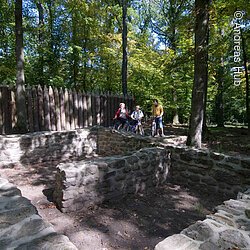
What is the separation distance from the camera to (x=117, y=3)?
13.9m

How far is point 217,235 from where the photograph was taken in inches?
77.6

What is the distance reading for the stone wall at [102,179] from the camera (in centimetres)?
364

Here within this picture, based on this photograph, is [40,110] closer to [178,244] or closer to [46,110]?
[46,110]

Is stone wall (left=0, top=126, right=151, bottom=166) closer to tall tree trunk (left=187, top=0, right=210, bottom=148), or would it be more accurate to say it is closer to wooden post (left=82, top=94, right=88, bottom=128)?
wooden post (left=82, top=94, right=88, bottom=128)

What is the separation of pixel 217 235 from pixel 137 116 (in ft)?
23.6

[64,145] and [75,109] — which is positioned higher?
[75,109]

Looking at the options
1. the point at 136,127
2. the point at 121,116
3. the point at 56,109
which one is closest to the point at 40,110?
the point at 56,109

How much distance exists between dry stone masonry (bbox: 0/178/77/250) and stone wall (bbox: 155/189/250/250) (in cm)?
81

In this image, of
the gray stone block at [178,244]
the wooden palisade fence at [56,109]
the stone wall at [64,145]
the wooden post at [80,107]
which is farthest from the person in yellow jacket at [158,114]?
the gray stone block at [178,244]

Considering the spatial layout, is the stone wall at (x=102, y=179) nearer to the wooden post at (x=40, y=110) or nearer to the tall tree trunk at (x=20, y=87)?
the tall tree trunk at (x=20, y=87)

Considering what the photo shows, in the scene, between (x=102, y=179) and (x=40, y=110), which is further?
(x=40, y=110)

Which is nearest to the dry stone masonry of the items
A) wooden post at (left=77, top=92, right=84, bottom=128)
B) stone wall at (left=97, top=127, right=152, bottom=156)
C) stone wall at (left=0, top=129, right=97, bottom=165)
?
stone wall at (left=0, top=129, right=97, bottom=165)

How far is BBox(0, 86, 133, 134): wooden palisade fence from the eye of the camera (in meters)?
7.06

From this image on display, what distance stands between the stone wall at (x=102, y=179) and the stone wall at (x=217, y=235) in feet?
6.75
